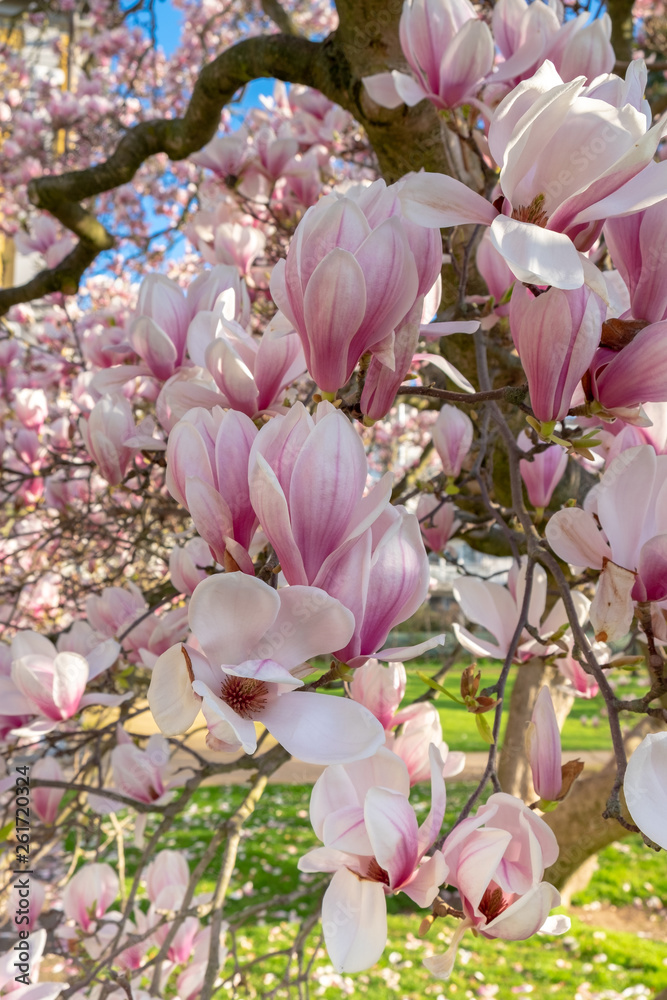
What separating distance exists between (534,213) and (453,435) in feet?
2.06

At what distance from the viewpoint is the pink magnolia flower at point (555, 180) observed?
488mm

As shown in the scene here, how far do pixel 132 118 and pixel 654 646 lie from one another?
671 cm

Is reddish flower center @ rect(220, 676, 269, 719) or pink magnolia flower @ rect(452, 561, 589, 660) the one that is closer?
reddish flower center @ rect(220, 676, 269, 719)

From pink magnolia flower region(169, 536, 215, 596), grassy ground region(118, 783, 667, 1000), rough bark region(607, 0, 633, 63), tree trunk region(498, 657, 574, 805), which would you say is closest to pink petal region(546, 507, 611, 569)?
pink magnolia flower region(169, 536, 215, 596)

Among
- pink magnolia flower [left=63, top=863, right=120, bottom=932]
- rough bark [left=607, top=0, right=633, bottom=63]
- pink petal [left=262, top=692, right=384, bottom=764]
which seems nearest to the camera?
pink petal [left=262, top=692, right=384, bottom=764]

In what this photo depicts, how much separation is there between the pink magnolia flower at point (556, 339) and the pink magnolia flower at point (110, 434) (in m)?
0.69

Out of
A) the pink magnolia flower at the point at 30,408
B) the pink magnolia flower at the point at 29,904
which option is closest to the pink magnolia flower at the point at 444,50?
the pink magnolia flower at the point at 30,408

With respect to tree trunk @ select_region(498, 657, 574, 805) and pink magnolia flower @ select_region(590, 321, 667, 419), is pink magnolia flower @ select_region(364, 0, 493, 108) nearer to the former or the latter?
pink magnolia flower @ select_region(590, 321, 667, 419)

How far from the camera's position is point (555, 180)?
53 centimetres

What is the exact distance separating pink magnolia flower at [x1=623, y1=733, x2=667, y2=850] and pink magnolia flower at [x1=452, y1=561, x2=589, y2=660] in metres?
0.32

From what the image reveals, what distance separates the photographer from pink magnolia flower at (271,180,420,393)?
55 cm

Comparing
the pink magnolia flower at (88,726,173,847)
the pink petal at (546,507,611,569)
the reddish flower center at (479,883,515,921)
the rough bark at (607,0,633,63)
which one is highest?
the rough bark at (607,0,633,63)

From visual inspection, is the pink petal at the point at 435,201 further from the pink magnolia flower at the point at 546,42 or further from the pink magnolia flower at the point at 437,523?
the pink magnolia flower at the point at 437,523

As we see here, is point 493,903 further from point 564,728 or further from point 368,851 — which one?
point 564,728
